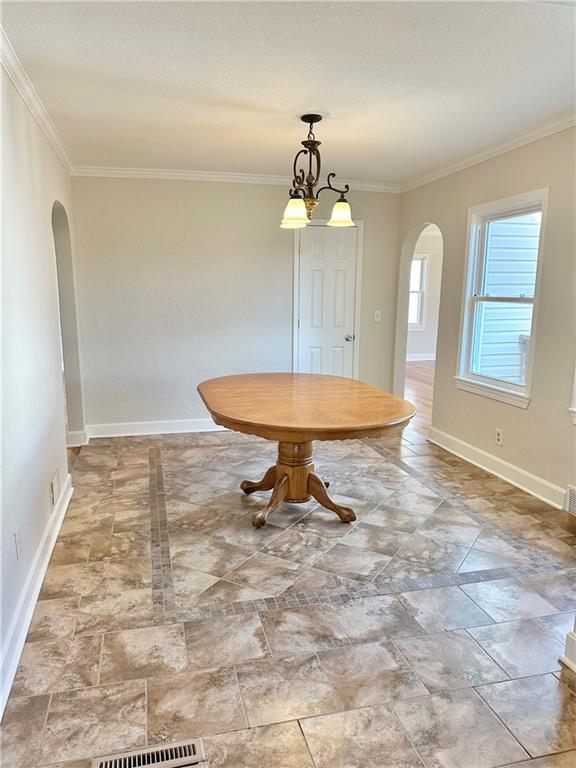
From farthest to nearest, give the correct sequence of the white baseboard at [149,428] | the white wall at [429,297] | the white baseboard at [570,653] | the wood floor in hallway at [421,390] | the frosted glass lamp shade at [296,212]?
the white wall at [429,297]
the wood floor in hallway at [421,390]
the white baseboard at [149,428]
the frosted glass lamp shade at [296,212]
the white baseboard at [570,653]

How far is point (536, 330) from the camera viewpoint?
337 cm

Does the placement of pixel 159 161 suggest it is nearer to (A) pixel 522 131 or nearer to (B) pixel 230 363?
(B) pixel 230 363

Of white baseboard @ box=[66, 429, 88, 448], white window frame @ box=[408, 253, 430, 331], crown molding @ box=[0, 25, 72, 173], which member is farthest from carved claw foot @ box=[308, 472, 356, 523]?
white window frame @ box=[408, 253, 430, 331]

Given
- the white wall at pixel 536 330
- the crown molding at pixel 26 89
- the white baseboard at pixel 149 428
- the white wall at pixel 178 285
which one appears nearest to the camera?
the crown molding at pixel 26 89

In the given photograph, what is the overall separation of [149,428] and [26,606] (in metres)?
2.86

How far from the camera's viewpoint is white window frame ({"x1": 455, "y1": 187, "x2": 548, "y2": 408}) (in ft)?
11.0

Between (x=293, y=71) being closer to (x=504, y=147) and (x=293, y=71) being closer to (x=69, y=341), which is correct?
(x=504, y=147)

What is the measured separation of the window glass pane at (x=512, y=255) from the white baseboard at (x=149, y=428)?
2709 mm

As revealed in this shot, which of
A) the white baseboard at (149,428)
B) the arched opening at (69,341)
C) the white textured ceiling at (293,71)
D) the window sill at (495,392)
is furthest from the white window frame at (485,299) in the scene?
the arched opening at (69,341)

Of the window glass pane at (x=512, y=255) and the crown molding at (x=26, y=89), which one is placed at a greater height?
Answer: the crown molding at (x=26, y=89)

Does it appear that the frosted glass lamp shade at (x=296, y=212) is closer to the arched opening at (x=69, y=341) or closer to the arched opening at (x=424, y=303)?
the arched opening at (x=69, y=341)

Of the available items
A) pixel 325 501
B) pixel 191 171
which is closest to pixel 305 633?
pixel 325 501

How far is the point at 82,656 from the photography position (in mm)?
1934

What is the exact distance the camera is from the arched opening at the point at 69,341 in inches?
169
